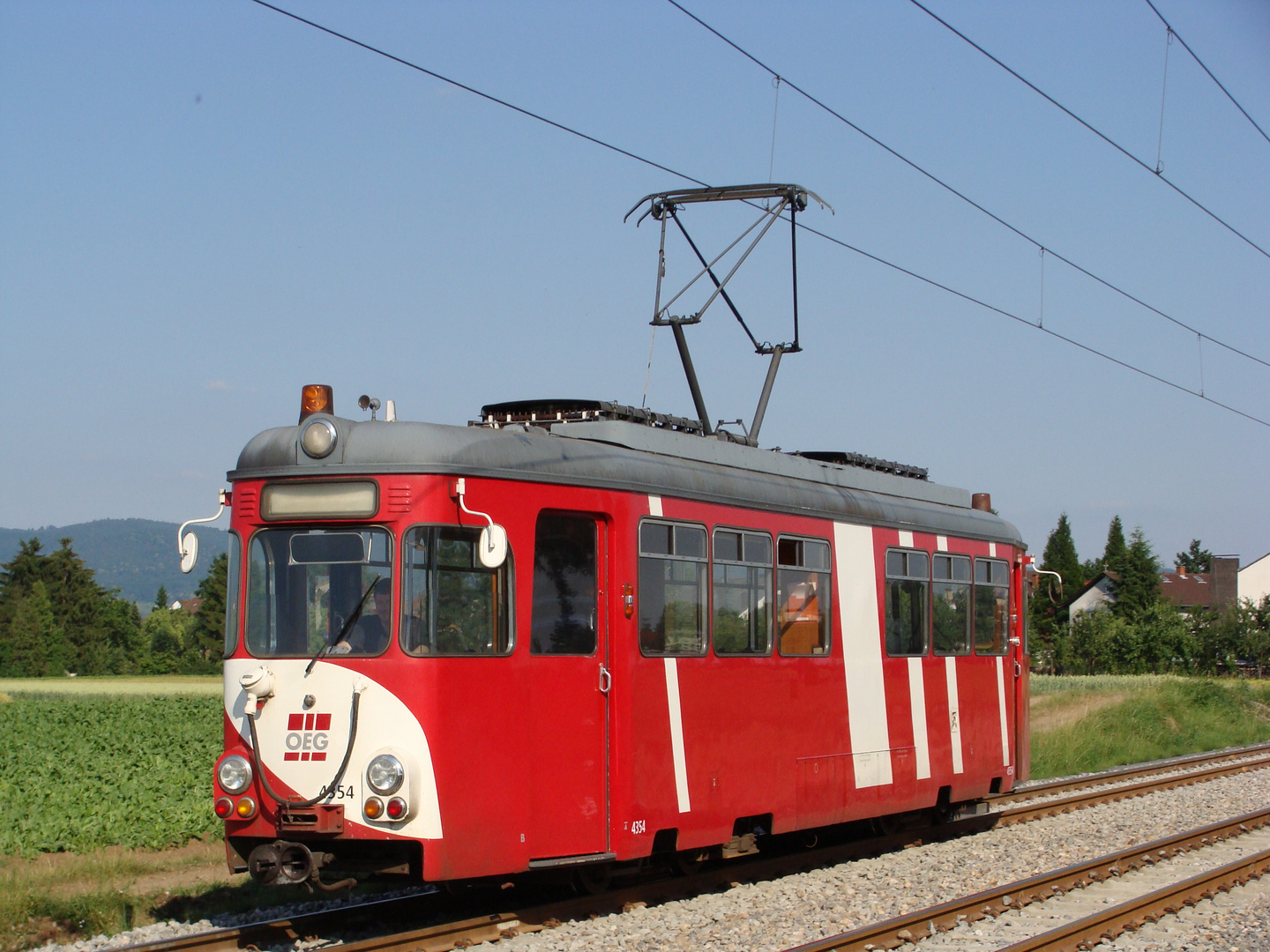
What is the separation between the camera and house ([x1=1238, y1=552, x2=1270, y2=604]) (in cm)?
8781

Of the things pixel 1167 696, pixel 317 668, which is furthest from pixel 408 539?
pixel 1167 696

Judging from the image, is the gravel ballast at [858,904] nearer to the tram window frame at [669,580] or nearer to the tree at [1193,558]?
the tram window frame at [669,580]

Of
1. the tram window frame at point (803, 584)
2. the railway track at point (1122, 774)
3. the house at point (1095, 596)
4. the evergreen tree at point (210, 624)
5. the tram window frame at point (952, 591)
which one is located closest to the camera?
the tram window frame at point (803, 584)

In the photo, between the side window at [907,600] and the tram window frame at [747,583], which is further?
the side window at [907,600]

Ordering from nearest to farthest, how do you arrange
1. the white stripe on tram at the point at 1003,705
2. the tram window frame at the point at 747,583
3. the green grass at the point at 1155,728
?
the tram window frame at the point at 747,583
the white stripe on tram at the point at 1003,705
the green grass at the point at 1155,728

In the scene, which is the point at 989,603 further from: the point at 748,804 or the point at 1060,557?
the point at 1060,557

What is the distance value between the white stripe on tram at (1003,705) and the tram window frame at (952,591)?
0.78 metres

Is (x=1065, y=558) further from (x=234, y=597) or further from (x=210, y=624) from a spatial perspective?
(x=234, y=597)

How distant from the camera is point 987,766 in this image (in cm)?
1341

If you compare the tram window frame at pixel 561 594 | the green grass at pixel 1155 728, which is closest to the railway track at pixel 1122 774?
the green grass at pixel 1155 728

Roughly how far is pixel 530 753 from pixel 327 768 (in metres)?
1.19

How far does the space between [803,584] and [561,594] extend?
2833 mm

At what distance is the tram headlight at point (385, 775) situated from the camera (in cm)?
740

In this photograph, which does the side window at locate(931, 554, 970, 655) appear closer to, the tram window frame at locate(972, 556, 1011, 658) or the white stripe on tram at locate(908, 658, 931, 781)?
the tram window frame at locate(972, 556, 1011, 658)
